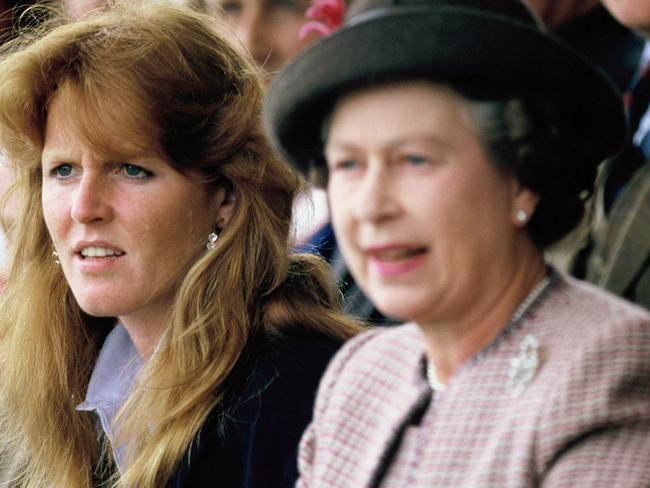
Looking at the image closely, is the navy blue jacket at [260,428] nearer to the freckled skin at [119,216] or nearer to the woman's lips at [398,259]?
the freckled skin at [119,216]

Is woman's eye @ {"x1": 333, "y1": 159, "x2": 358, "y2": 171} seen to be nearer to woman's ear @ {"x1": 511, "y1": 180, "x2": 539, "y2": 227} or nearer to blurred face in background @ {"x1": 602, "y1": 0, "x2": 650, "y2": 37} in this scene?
woman's ear @ {"x1": 511, "y1": 180, "x2": 539, "y2": 227}

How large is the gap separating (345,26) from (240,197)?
118 cm

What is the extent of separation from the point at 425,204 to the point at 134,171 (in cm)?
124

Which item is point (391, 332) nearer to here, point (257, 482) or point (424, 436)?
point (424, 436)

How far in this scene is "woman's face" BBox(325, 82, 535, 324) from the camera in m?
1.54

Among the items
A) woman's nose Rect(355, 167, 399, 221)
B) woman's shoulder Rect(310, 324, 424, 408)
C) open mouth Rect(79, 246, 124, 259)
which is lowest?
open mouth Rect(79, 246, 124, 259)

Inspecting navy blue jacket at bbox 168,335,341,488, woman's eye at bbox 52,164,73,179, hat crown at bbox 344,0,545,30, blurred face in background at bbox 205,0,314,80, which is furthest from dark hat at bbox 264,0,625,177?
blurred face in background at bbox 205,0,314,80

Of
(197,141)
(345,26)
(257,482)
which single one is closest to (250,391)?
(257,482)

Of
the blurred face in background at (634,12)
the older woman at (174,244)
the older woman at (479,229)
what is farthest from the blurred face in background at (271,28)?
the older woman at (479,229)

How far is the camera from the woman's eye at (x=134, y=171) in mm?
2646

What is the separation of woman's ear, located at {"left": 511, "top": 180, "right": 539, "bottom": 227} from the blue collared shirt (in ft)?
4.62

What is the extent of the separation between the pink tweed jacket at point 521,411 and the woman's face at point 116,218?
3.18 feet

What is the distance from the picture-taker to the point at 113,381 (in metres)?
2.86

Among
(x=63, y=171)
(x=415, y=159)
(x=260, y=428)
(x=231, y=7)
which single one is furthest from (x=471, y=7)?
(x=231, y=7)
